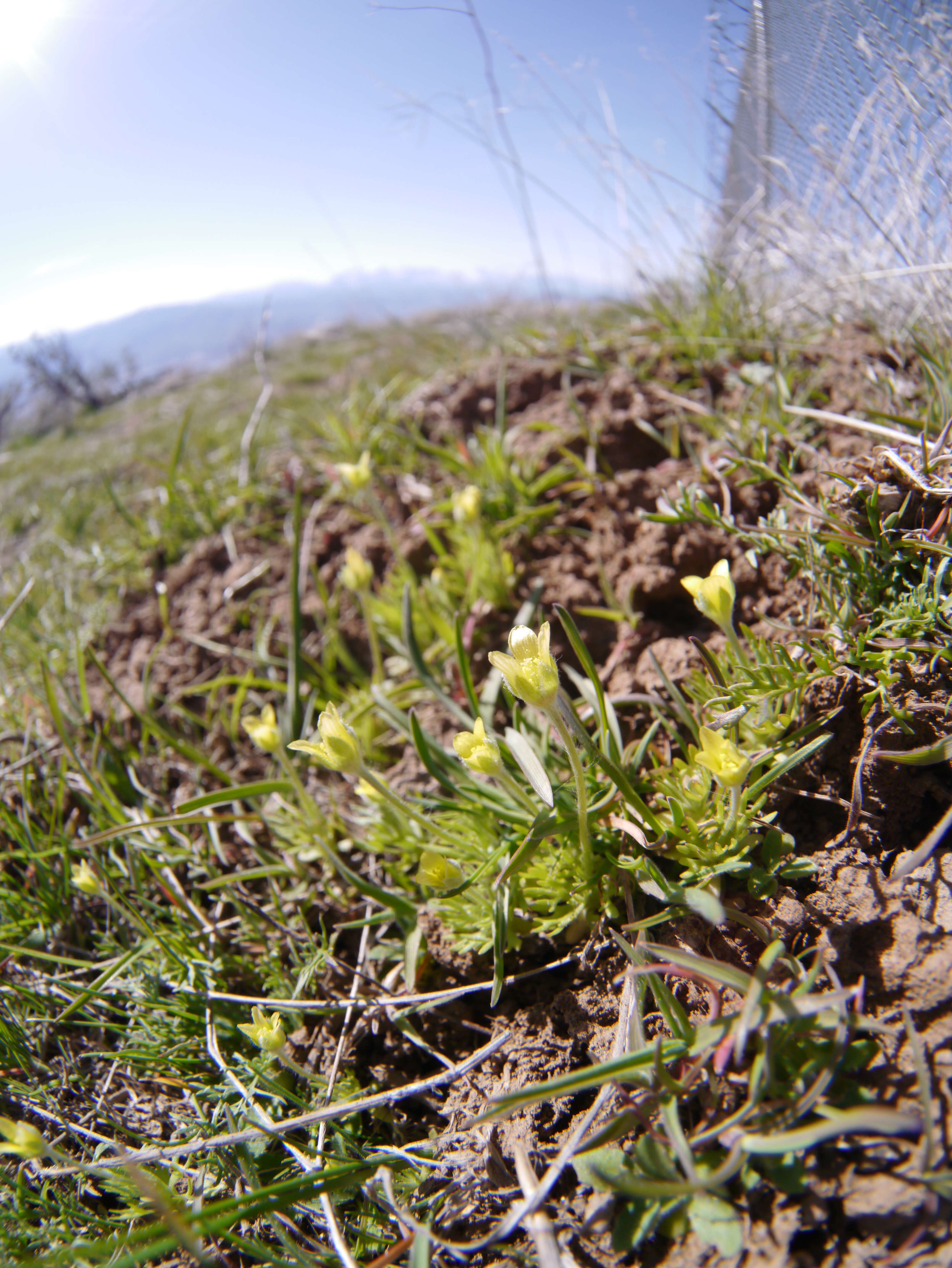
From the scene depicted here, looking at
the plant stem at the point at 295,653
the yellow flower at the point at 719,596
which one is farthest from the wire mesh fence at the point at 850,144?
the plant stem at the point at 295,653

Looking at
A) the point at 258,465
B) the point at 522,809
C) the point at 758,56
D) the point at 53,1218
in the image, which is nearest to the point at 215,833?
the point at 53,1218

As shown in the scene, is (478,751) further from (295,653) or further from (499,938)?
(295,653)

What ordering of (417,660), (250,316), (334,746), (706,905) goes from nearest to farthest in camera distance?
1. (706,905)
2. (334,746)
3. (417,660)
4. (250,316)

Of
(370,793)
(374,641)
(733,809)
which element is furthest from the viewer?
(374,641)

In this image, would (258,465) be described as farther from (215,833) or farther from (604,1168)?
(604,1168)

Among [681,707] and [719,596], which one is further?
[681,707]

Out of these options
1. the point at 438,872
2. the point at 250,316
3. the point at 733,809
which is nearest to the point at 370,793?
the point at 438,872

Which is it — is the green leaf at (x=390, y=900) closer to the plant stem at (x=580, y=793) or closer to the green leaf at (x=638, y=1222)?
the plant stem at (x=580, y=793)
